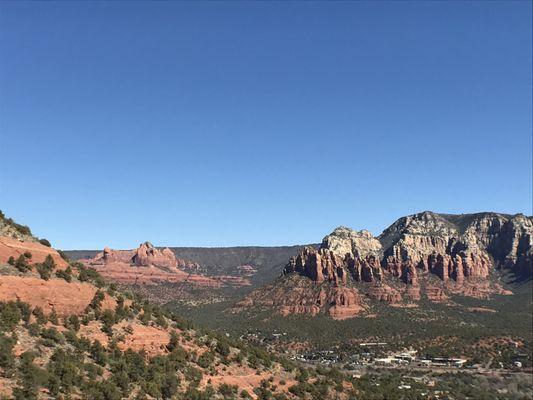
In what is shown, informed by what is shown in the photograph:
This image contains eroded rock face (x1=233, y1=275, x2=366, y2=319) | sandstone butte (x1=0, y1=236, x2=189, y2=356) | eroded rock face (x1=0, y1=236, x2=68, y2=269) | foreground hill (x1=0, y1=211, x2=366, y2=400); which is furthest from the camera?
eroded rock face (x1=233, y1=275, x2=366, y2=319)

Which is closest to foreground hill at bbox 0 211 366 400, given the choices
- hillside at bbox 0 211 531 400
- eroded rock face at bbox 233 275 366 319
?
hillside at bbox 0 211 531 400

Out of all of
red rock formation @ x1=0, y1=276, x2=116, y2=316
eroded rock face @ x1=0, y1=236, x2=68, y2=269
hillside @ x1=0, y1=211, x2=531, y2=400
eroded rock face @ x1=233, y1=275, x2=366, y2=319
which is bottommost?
eroded rock face @ x1=233, y1=275, x2=366, y2=319

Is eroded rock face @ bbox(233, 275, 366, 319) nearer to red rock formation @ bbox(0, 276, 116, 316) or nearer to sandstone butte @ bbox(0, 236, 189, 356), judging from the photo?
sandstone butte @ bbox(0, 236, 189, 356)

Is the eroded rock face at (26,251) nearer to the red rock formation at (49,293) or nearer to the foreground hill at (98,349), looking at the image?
the foreground hill at (98,349)

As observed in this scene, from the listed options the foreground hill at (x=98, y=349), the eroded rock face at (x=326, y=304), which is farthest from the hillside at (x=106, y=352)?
the eroded rock face at (x=326, y=304)

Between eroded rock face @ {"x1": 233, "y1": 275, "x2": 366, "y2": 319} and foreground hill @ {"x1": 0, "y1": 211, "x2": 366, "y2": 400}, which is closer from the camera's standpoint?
foreground hill @ {"x1": 0, "y1": 211, "x2": 366, "y2": 400}

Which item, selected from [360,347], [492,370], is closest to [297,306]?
[360,347]

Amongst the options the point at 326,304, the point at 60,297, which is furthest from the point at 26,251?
the point at 326,304

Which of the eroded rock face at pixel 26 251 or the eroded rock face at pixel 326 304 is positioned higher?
the eroded rock face at pixel 26 251

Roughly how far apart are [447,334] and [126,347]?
138 meters

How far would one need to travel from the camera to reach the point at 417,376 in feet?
336

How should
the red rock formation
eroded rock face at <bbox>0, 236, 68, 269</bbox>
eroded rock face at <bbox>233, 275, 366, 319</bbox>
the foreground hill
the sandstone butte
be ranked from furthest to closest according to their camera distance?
eroded rock face at <bbox>233, 275, 366, 319</bbox> < eroded rock face at <bbox>0, 236, 68, 269</bbox> < the sandstone butte < the red rock formation < the foreground hill

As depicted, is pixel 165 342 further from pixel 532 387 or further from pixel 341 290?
pixel 341 290

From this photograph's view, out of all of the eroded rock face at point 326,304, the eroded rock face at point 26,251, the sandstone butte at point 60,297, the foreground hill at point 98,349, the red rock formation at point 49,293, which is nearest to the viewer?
the foreground hill at point 98,349
